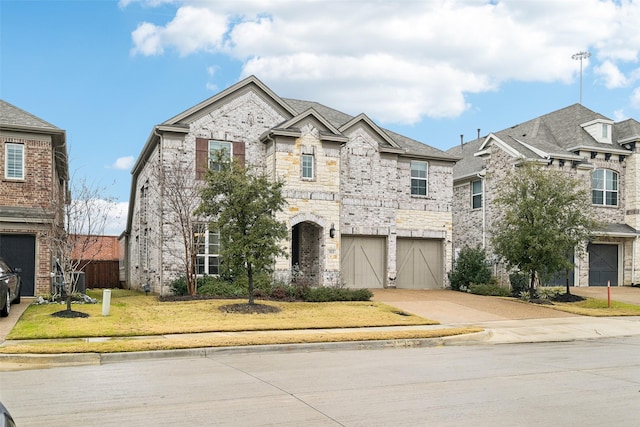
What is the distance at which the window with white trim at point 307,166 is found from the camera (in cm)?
2534

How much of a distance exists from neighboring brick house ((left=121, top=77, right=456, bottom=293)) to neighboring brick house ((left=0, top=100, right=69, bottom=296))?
13.2 ft

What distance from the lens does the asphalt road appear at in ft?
23.3

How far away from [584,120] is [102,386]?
2985 centimetres

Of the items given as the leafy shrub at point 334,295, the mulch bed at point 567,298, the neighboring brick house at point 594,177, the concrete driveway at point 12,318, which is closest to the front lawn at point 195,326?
the concrete driveway at point 12,318

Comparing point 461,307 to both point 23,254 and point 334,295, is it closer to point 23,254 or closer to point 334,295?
point 334,295

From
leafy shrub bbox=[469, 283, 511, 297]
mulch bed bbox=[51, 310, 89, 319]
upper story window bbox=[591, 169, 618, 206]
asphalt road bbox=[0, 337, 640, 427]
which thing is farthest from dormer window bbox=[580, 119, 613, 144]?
mulch bed bbox=[51, 310, 89, 319]

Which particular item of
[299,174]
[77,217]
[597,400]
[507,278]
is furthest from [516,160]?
[597,400]

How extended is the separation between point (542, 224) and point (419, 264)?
723 centimetres

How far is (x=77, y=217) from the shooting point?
63.8 feet

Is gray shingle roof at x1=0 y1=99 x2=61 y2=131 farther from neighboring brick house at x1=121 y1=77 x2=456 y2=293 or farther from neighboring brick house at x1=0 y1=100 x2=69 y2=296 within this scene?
neighboring brick house at x1=121 y1=77 x2=456 y2=293

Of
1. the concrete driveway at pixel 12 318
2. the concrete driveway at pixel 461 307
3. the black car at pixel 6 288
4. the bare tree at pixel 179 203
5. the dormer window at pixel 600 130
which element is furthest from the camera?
the dormer window at pixel 600 130

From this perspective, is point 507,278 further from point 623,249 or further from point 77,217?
point 77,217

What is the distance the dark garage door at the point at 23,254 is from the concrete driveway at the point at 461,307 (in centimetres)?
1239

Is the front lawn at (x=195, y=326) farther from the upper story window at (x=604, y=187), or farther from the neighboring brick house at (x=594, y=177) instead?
the upper story window at (x=604, y=187)
